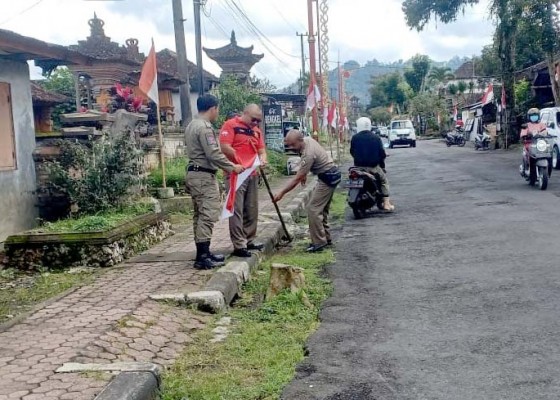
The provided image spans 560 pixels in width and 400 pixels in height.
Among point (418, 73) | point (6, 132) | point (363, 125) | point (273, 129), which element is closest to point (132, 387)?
point (6, 132)

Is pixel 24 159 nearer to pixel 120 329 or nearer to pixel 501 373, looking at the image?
pixel 120 329

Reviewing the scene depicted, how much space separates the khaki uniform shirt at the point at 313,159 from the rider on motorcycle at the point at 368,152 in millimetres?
2802

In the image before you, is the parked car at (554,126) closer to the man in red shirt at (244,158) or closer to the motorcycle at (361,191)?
the motorcycle at (361,191)

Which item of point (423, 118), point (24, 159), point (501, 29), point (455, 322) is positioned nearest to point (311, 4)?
point (501, 29)

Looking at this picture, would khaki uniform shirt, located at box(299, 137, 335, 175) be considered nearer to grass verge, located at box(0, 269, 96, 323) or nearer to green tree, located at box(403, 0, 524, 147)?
grass verge, located at box(0, 269, 96, 323)

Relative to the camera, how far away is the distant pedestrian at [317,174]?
8656 millimetres

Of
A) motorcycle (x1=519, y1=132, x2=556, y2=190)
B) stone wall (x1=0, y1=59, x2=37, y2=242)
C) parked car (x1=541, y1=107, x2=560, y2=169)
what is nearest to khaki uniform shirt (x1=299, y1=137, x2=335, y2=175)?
stone wall (x1=0, y1=59, x2=37, y2=242)

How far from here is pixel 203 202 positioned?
7285 millimetres

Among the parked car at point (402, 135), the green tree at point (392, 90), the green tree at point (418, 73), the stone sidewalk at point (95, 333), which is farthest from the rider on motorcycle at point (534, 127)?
the green tree at point (392, 90)

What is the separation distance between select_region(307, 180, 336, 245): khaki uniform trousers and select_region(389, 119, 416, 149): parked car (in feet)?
116

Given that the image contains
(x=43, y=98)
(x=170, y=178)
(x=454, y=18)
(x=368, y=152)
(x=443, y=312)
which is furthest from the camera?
(x=454, y=18)

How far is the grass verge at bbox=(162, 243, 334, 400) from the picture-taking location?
3.96 m

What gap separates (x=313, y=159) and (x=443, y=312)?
12.1 ft

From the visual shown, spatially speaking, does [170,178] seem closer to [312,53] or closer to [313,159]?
[313,159]
